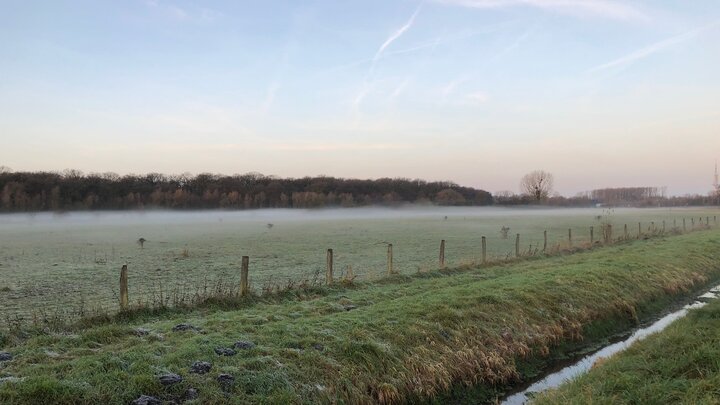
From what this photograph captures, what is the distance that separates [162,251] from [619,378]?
30.3 meters

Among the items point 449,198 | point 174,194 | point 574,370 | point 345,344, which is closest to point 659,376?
point 574,370

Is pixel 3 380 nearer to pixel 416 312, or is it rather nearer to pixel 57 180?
pixel 416 312

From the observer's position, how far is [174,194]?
158 m

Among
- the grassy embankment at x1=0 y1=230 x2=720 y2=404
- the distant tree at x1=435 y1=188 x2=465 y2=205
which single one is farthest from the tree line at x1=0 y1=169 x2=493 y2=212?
the grassy embankment at x1=0 y1=230 x2=720 y2=404

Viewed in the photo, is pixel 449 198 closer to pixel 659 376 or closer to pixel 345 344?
pixel 345 344

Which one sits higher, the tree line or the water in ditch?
the tree line

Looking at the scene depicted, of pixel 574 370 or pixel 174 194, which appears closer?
pixel 574 370

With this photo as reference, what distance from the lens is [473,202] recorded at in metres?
179

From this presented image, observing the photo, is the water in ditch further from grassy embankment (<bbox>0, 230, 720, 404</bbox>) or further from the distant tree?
the distant tree

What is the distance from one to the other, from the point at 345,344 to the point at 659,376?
5.76m

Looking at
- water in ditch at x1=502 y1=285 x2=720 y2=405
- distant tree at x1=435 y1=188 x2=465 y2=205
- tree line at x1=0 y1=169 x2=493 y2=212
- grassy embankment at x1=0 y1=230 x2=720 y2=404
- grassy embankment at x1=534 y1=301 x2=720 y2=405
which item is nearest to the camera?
grassy embankment at x1=534 y1=301 x2=720 y2=405

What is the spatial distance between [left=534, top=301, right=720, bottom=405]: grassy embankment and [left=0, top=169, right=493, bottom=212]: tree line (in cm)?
14435

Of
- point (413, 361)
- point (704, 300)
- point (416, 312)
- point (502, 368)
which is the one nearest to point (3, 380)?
point (413, 361)

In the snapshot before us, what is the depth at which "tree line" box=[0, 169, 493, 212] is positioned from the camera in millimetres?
137250
